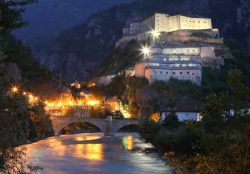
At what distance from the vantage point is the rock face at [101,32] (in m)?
104

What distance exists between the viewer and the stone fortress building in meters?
58.7

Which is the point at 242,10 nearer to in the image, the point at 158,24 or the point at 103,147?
the point at 158,24

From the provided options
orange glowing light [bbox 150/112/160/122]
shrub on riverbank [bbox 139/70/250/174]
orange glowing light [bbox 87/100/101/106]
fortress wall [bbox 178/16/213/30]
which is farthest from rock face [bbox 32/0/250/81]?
shrub on riverbank [bbox 139/70/250/174]

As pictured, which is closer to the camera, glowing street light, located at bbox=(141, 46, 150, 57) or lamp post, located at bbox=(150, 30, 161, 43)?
glowing street light, located at bbox=(141, 46, 150, 57)

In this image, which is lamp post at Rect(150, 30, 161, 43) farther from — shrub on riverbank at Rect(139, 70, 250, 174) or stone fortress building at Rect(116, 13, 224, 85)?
shrub on riverbank at Rect(139, 70, 250, 174)

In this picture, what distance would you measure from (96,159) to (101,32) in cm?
9237

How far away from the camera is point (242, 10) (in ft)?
298

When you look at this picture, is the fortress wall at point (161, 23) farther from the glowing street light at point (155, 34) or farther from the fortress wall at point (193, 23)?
the fortress wall at point (193, 23)

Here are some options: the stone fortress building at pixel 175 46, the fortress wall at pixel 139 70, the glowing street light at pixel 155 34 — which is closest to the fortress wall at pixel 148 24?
the stone fortress building at pixel 175 46

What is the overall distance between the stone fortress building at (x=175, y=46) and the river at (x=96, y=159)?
20.2 metres

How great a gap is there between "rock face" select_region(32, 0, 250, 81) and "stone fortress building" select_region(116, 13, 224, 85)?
85.1ft

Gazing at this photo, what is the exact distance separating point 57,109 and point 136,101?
977 cm

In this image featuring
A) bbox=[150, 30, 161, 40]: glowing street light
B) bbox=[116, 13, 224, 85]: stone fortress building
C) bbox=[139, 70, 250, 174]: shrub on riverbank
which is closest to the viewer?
bbox=[139, 70, 250, 174]: shrub on riverbank

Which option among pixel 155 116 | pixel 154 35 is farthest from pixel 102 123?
pixel 154 35
